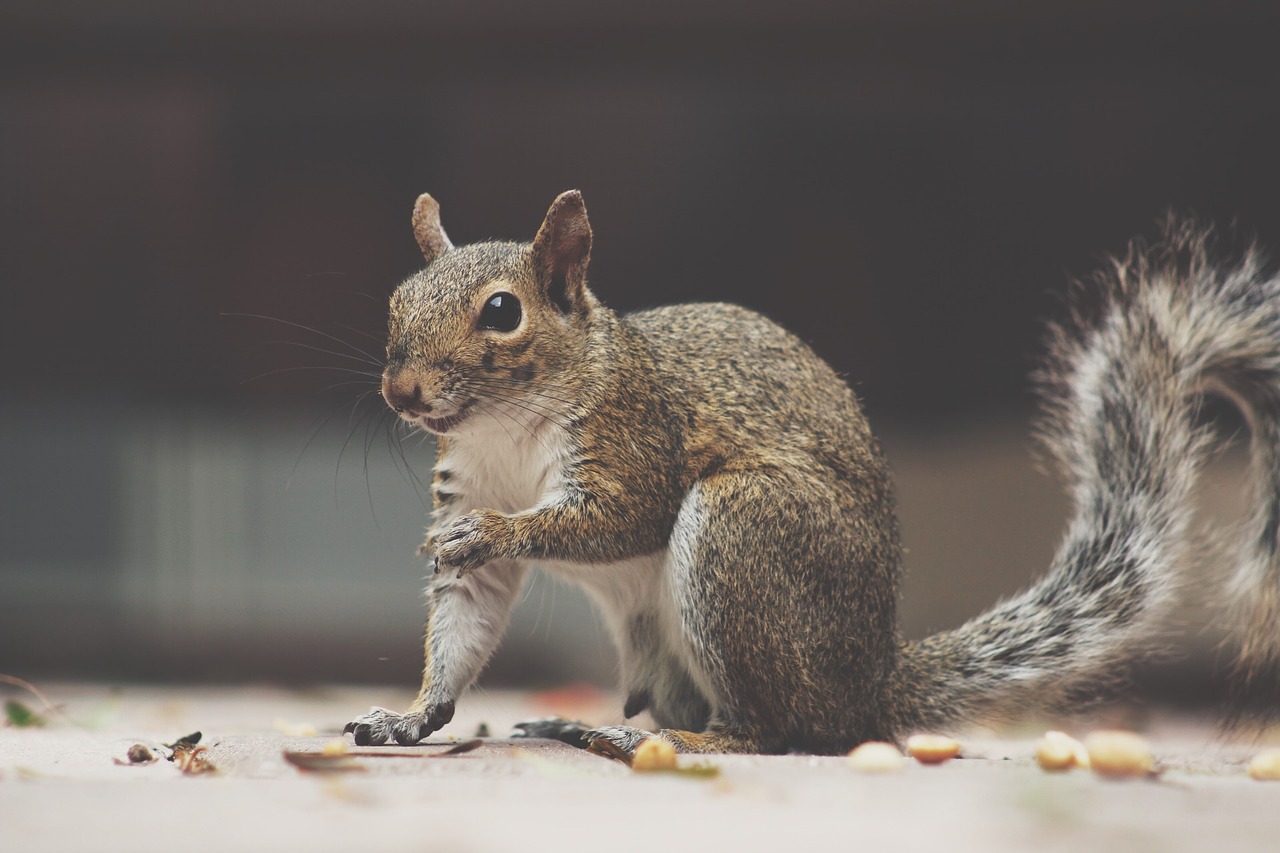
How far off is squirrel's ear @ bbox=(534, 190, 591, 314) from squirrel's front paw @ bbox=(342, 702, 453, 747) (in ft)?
2.03

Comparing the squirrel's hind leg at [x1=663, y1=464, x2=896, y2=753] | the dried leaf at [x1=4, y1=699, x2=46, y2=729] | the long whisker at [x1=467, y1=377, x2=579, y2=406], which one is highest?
the long whisker at [x1=467, y1=377, x2=579, y2=406]

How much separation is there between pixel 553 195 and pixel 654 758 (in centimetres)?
241

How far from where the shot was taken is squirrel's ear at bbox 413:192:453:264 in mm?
2002

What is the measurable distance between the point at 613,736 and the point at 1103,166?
8.82ft

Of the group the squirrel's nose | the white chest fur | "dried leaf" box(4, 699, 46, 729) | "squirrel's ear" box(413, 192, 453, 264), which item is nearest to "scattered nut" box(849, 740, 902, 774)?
the white chest fur

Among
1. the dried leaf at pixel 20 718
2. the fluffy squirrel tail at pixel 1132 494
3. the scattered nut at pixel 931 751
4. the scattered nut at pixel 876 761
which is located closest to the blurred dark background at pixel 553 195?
the dried leaf at pixel 20 718

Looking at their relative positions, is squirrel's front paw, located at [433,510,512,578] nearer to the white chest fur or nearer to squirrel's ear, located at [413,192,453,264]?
the white chest fur

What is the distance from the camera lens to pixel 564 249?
1869 millimetres

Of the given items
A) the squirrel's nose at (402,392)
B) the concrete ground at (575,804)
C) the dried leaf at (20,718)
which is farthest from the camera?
the dried leaf at (20,718)

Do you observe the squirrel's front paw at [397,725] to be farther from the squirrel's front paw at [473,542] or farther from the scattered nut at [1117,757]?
the scattered nut at [1117,757]

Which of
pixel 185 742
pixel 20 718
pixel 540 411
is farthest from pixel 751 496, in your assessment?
pixel 20 718

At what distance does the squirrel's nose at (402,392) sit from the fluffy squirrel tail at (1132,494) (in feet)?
2.98

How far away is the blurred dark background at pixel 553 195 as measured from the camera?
3746 mm

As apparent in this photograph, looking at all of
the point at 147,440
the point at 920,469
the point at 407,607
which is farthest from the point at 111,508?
the point at 920,469
